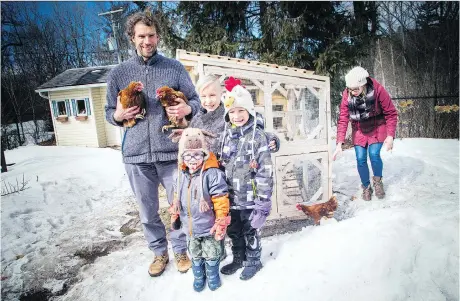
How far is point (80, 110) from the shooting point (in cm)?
1407

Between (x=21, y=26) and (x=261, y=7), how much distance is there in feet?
54.9

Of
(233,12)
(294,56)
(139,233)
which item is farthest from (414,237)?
(233,12)

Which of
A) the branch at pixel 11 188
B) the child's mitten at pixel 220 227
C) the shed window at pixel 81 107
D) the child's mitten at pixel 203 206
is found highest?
the shed window at pixel 81 107

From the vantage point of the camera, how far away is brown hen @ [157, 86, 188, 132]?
2.22 metres

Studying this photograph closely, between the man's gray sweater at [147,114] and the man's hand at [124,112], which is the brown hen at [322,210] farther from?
the man's hand at [124,112]

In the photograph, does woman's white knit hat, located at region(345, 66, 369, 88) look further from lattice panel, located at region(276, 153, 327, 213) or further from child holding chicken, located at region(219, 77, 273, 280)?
child holding chicken, located at region(219, 77, 273, 280)

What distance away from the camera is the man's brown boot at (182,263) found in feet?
8.46

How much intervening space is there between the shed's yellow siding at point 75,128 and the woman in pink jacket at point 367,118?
44.2ft

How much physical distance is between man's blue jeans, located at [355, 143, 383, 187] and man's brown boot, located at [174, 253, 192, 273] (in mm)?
2950

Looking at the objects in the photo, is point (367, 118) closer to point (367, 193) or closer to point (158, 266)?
point (367, 193)

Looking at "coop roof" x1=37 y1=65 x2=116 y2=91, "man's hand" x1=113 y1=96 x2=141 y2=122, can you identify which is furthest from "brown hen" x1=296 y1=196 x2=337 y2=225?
"coop roof" x1=37 y1=65 x2=116 y2=91

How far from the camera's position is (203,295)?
223 centimetres

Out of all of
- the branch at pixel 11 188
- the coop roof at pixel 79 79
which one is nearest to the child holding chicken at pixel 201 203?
the branch at pixel 11 188

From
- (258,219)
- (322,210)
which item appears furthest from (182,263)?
(322,210)
